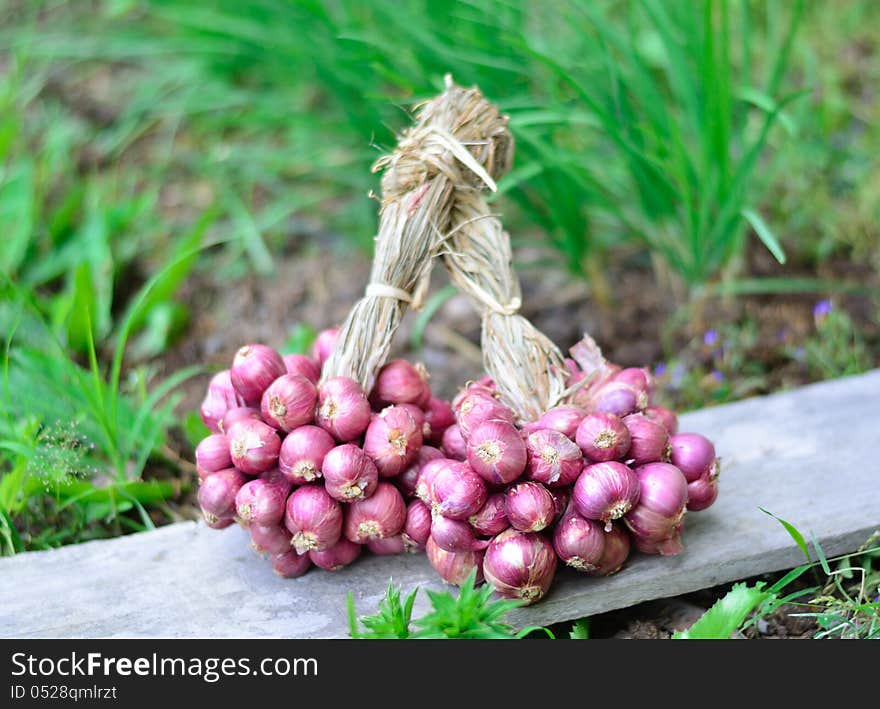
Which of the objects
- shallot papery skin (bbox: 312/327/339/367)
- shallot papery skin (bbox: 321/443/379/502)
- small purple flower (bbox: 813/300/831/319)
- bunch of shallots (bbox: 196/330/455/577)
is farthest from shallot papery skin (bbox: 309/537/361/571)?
small purple flower (bbox: 813/300/831/319)

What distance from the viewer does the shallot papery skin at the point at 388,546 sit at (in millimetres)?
1503

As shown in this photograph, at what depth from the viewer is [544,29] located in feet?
8.13

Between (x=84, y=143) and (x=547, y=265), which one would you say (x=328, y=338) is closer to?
Answer: (x=547, y=265)

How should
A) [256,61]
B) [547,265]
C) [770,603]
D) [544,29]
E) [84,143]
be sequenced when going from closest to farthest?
1. [770,603]
2. [547,265]
3. [544,29]
4. [256,61]
5. [84,143]

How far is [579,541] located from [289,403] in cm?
51

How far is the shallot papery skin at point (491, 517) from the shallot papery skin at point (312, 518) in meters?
0.22

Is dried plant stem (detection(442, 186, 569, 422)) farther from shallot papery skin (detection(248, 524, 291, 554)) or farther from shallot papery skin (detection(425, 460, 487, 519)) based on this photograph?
shallot papery skin (detection(248, 524, 291, 554))

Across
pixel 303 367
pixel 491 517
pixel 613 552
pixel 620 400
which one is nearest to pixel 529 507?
pixel 491 517

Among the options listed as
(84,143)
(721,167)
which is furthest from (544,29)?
(84,143)

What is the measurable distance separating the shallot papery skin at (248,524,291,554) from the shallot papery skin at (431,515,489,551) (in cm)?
26

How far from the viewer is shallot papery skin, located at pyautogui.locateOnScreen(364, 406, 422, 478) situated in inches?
55.8

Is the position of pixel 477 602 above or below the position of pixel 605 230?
below

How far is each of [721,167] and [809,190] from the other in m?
0.69
